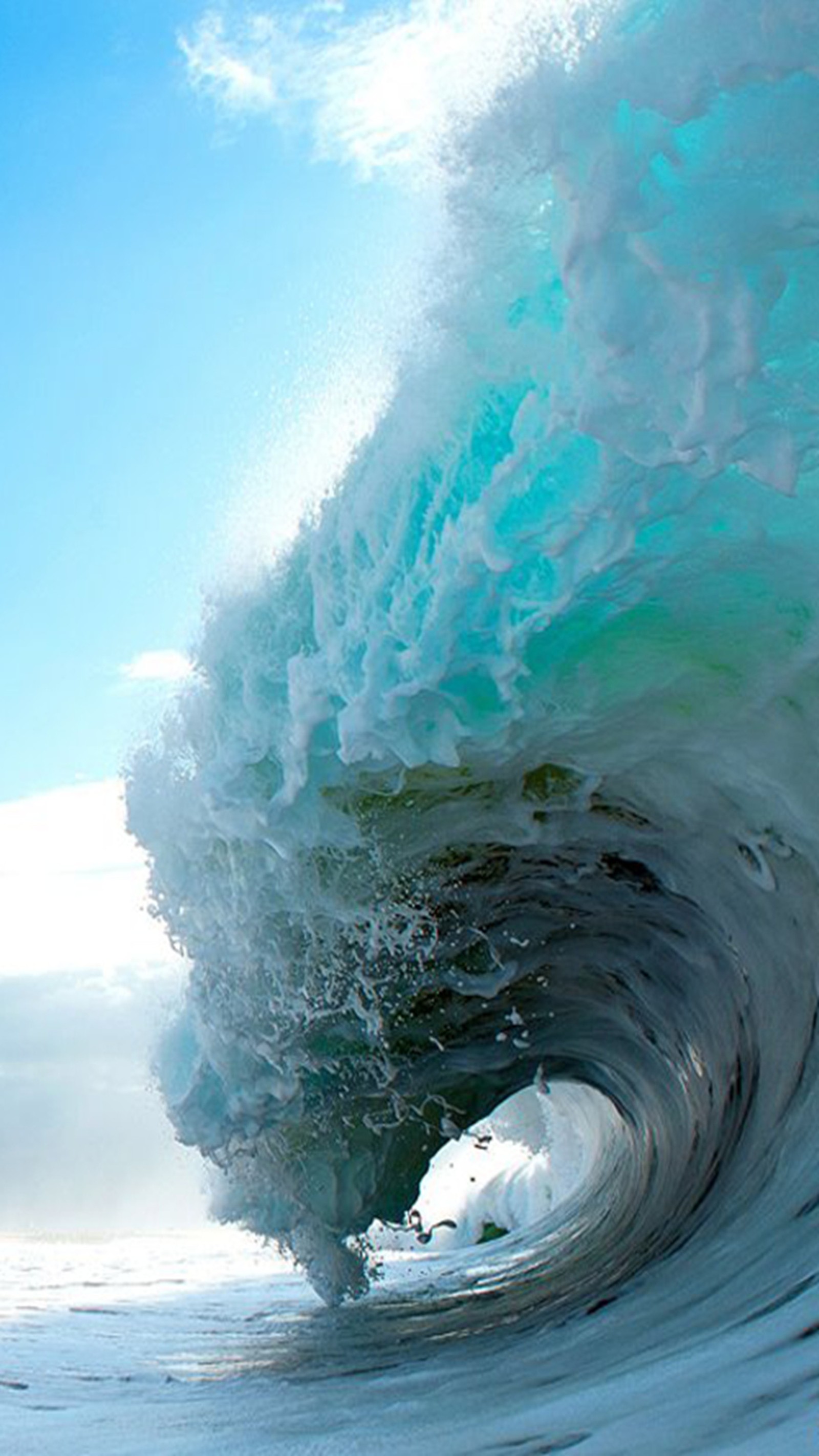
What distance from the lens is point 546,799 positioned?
6645 millimetres

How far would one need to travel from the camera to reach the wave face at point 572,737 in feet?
11.4

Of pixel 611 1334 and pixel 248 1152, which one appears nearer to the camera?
pixel 611 1334

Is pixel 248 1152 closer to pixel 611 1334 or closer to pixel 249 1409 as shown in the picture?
pixel 249 1409

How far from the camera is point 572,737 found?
5922 millimetres

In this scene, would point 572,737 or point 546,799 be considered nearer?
point 572,737

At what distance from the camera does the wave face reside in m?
3.49

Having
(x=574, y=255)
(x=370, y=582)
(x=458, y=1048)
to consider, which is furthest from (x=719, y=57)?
(x=458, y=1048)

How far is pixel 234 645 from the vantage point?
5.93 meters

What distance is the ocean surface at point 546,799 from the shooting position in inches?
137

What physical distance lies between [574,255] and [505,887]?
4.43 m

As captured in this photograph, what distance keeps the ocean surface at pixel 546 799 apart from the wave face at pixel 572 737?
0.02 m

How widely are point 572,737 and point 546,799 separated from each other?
78 cm

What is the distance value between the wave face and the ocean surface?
0.7 inches

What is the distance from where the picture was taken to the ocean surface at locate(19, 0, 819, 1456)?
11.4ft
